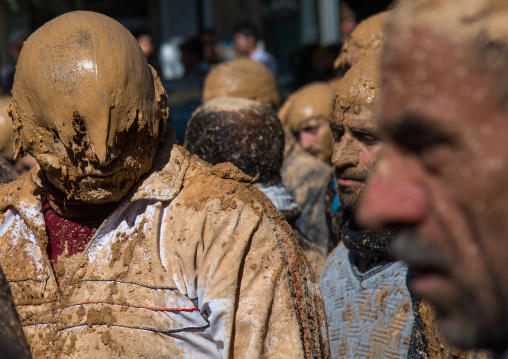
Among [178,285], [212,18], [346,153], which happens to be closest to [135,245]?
[178,285]

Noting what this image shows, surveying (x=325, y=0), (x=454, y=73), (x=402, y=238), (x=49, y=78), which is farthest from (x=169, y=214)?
(x=325, y=0)

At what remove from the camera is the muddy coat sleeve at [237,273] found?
2271 millimetres

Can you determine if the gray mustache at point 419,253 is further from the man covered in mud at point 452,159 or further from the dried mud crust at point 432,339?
the dried mud crust at point 432,339

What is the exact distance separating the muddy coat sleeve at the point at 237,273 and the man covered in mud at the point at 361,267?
0.57 metres

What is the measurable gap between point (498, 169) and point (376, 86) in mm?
2062

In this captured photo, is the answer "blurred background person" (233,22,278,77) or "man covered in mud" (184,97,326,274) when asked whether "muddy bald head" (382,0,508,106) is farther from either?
"blurred background person" (233,22,278,77)

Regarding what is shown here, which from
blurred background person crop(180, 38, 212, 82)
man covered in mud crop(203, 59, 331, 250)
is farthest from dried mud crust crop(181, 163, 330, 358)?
blurred background person crop(180, 38, 212, 82)

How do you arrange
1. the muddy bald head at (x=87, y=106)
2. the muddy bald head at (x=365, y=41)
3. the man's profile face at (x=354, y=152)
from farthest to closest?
1. the muddy bald head at (x=365, y=41)
2. the man's profile face at (x=354, y=152)
3. the muddy bald head at (x=87, y=106)

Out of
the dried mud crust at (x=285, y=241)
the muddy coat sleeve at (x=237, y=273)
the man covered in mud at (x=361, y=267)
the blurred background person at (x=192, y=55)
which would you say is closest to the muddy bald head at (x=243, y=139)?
the man covered in mud at (x=361, y=267)

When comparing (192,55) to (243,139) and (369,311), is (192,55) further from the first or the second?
(369,311)

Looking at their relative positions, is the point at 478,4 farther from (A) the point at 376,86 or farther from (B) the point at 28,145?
(A) the point at 376,86

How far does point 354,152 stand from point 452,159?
1986mm

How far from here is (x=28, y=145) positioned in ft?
7.79

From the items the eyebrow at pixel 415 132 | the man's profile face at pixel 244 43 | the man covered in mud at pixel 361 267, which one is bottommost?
the man's profile face at pixel 244 43
